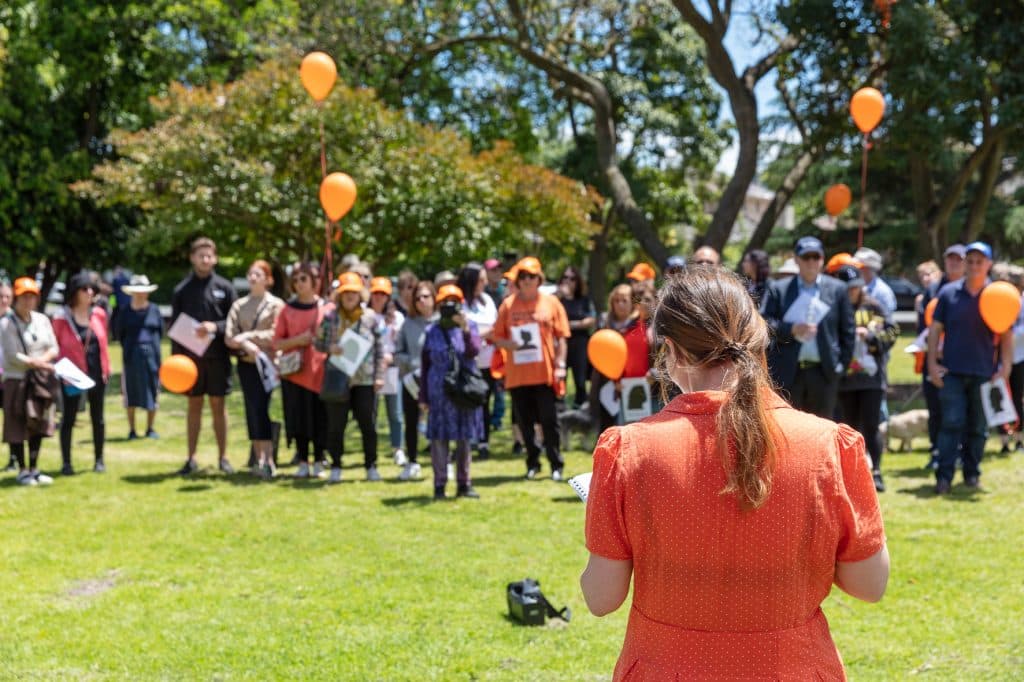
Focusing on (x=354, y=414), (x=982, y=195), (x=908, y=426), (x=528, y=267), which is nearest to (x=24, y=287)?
(x=354, y=414)

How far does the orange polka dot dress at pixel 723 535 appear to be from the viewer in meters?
2.19

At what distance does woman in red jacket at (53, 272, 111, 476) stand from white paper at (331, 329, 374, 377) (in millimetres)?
2532

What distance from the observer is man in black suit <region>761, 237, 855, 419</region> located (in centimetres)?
776

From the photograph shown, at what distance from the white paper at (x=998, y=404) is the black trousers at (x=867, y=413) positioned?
829mm

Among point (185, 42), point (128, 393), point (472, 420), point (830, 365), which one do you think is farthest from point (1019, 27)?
point (185, 42)

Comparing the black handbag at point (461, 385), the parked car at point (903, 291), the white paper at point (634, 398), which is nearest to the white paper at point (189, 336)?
the black handbag at point (461, 385)

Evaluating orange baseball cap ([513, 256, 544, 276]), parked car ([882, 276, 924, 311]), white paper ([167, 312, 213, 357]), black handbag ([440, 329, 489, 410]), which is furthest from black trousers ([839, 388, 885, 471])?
parked car ([882, 276, 924, 311])

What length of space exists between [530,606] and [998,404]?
17.2 ft

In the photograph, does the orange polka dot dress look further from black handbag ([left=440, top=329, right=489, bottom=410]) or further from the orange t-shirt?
the orange t-shirt

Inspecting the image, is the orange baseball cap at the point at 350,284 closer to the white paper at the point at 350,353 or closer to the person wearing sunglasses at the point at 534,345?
the white paper at the point at 350,353

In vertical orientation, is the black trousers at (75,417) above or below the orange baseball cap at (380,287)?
below

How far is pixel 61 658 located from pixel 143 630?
0.46 meters

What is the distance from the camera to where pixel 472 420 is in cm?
866

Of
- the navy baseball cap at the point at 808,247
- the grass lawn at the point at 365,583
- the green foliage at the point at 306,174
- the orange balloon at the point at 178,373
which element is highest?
the green foliage at the point at 306,174
